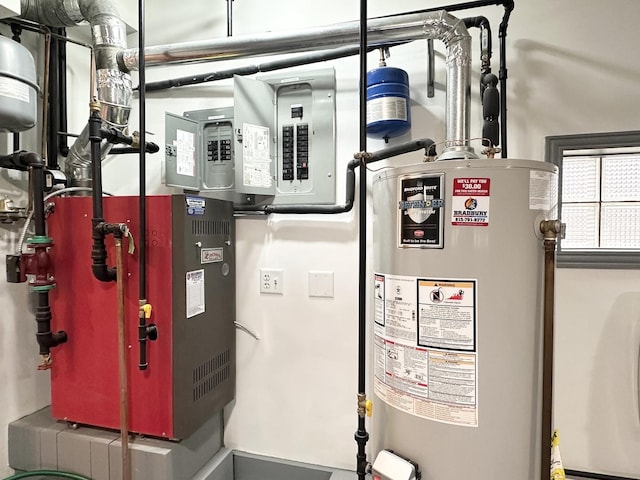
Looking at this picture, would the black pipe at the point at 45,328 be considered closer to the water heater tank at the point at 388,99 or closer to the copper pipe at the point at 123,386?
the copper pipe at the point at 123,386

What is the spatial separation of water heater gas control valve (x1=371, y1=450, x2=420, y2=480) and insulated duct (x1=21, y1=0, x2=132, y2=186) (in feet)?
5.31

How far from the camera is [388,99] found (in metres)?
1.54

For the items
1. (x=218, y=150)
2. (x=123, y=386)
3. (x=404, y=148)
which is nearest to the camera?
(x=123, y=386)

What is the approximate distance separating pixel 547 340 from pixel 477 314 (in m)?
0.20

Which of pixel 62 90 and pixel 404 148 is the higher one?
pixel 62 90

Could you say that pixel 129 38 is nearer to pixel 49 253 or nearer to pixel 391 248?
pixel 49 253

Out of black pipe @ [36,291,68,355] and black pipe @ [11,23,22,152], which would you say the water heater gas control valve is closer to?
black pipe @ [36,291,68,355]

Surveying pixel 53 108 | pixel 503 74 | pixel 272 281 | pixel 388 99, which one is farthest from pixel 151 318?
pixel 503 74

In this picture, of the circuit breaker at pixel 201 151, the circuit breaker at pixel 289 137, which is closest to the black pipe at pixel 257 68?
the circuit breaker at pixel 289 137

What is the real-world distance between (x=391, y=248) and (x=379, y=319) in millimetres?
223

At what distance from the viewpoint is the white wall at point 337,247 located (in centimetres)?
152

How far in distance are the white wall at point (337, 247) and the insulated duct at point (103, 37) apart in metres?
0.40

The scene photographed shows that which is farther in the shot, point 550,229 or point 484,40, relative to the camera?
point 484,40

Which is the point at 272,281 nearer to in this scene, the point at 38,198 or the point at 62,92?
the point at 38,198
